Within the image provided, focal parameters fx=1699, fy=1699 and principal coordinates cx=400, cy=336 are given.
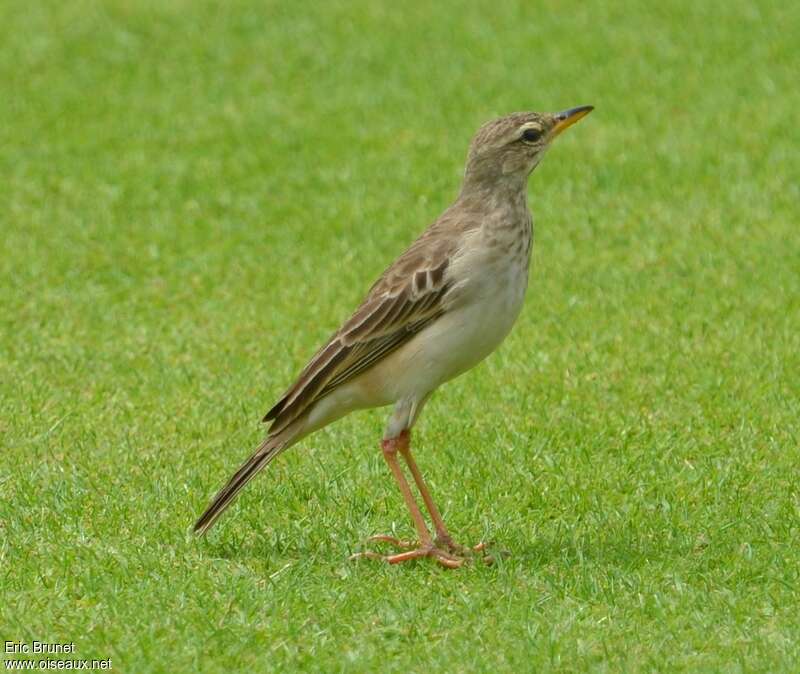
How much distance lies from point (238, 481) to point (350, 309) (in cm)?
421

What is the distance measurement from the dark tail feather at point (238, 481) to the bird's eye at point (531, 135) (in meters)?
1.84

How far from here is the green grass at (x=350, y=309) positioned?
7.04 meters

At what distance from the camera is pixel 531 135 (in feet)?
26.7

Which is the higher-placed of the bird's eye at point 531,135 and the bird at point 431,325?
the bird's eye at point 531,135

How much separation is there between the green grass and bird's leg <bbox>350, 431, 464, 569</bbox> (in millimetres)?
104

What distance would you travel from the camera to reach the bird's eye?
8.12 metres

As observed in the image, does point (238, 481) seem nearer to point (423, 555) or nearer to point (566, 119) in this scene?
point (423, 555)

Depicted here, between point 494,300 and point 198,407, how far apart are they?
2948mm

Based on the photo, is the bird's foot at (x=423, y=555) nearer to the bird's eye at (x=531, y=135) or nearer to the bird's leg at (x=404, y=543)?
the bird's leg at (x=404, y=543)

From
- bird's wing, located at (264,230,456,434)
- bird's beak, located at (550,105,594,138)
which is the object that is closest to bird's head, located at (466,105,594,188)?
bird's beak, located at (550,105,594,138)

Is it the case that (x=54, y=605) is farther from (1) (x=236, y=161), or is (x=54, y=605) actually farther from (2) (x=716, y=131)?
(2) (x=716, y=131)

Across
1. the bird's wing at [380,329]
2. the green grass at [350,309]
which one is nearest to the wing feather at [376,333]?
the bird's wing at [380,329]

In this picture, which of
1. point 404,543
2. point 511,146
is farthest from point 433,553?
point 511,146

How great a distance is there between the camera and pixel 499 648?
21.9 ft
